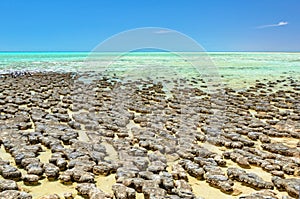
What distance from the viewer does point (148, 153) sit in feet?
24.0

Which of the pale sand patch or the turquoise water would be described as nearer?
the pale sand patch

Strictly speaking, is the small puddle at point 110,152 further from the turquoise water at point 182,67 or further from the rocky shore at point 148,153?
the turquoise water at point 182,67

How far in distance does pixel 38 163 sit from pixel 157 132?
3596mm

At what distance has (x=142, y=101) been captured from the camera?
45.2 ft

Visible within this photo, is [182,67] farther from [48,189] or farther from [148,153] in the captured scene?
[48,189]

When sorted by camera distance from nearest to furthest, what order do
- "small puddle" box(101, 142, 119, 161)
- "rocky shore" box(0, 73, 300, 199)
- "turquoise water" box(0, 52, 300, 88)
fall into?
"rocky shore" box(0, 73, 300, 199) < "small puddle" box(101, 142, 119, 161) < "turquoise water" box(0, 52, 300, 88)

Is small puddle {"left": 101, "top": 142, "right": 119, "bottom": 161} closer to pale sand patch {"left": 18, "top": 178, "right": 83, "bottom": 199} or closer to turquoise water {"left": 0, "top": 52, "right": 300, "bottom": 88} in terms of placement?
pale sand patch {"left": 18, "top": 178, "right": 83, "bottom": 199}

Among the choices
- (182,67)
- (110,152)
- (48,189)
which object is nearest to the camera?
(48,189)

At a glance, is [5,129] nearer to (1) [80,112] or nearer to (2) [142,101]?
(1) [80,112]

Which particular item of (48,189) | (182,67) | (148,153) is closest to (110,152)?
(148,153)

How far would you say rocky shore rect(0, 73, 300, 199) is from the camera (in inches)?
215

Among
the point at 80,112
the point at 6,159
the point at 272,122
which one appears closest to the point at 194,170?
the point at 6,159

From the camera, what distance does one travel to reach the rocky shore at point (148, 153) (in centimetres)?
546

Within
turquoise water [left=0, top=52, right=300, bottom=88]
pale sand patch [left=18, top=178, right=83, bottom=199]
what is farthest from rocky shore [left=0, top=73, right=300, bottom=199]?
turquoise water [left=0, top=52, right=300, bottom=88]
